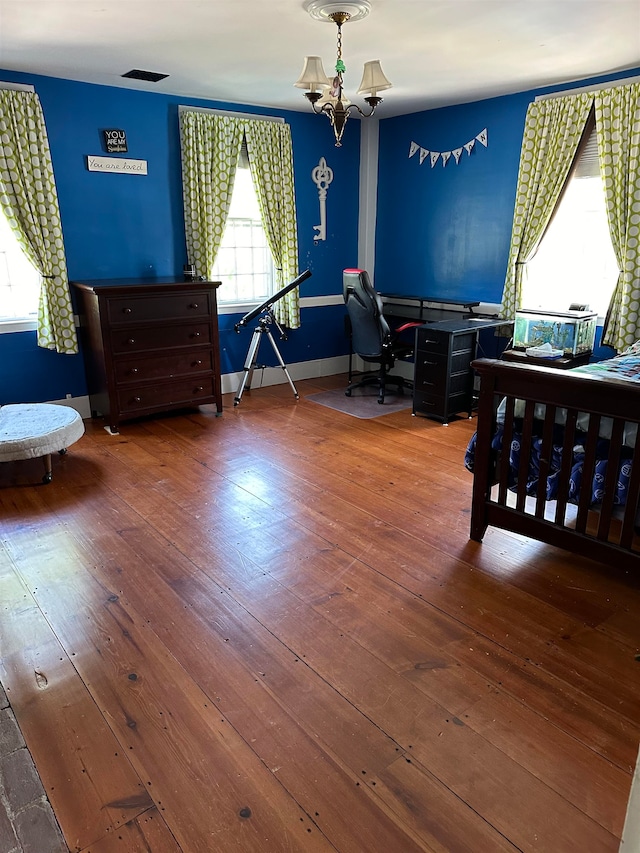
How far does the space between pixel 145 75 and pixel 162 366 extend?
1.95m

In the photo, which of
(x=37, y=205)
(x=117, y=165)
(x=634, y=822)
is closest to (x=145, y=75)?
(x=117, y=165)

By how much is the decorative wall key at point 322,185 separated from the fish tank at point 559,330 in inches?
86.6

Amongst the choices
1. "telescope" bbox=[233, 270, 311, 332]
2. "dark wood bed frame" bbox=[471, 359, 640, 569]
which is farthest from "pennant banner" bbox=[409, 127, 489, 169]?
"dark wood bed frame" bbox=[471, 359, 640, 569]

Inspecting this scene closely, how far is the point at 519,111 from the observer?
459 cm

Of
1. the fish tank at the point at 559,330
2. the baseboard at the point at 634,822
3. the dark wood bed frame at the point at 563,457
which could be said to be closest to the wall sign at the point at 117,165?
the fish tank at the point at 559,330

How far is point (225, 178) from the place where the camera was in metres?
4.95

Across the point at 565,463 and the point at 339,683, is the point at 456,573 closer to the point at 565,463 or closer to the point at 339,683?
the point at 565,463

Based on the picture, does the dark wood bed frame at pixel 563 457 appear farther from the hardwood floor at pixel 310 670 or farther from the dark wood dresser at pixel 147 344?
the dark wood dresser at pixel 147 344

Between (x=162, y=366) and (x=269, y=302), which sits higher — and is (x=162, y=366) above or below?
below

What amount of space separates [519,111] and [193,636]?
4.43 meters

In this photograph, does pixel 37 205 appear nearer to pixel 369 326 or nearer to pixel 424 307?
pixel 369 326

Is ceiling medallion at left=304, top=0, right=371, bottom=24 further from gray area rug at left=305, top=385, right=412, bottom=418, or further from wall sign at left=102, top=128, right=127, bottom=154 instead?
gray area rug at left=305, top=385, right=412, bottom=418

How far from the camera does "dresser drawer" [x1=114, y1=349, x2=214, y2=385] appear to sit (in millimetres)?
4262

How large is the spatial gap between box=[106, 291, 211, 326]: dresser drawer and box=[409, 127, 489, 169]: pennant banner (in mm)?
2429
